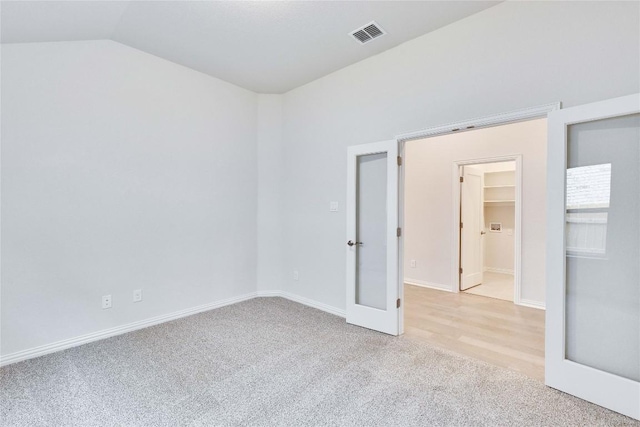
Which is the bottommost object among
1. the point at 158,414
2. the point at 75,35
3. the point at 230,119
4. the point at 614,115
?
the point at 158,414

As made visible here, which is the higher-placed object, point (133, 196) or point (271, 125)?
point (271, 125)

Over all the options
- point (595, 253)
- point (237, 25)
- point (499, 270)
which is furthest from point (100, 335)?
point (499, 270)

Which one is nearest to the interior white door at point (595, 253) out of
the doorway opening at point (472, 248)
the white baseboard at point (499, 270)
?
the doorway opening at point (472, 248)

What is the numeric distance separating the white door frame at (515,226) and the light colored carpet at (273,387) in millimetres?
2193

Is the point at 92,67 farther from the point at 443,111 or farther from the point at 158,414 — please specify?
the point at 443,111

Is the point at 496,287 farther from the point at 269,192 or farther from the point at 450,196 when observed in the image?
the point at 269,192

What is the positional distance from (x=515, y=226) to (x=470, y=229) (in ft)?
2.94

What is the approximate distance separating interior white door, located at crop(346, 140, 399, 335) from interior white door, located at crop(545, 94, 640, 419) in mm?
1274

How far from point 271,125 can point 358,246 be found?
87.5 inches

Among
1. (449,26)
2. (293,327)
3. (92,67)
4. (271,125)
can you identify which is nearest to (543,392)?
(293,327)

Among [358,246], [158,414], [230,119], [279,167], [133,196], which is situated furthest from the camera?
[279,167]

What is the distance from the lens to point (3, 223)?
2.46m

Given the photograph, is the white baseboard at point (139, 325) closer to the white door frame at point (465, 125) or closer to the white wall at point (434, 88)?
the white wall at point (434, 88)

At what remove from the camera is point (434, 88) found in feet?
9.37
